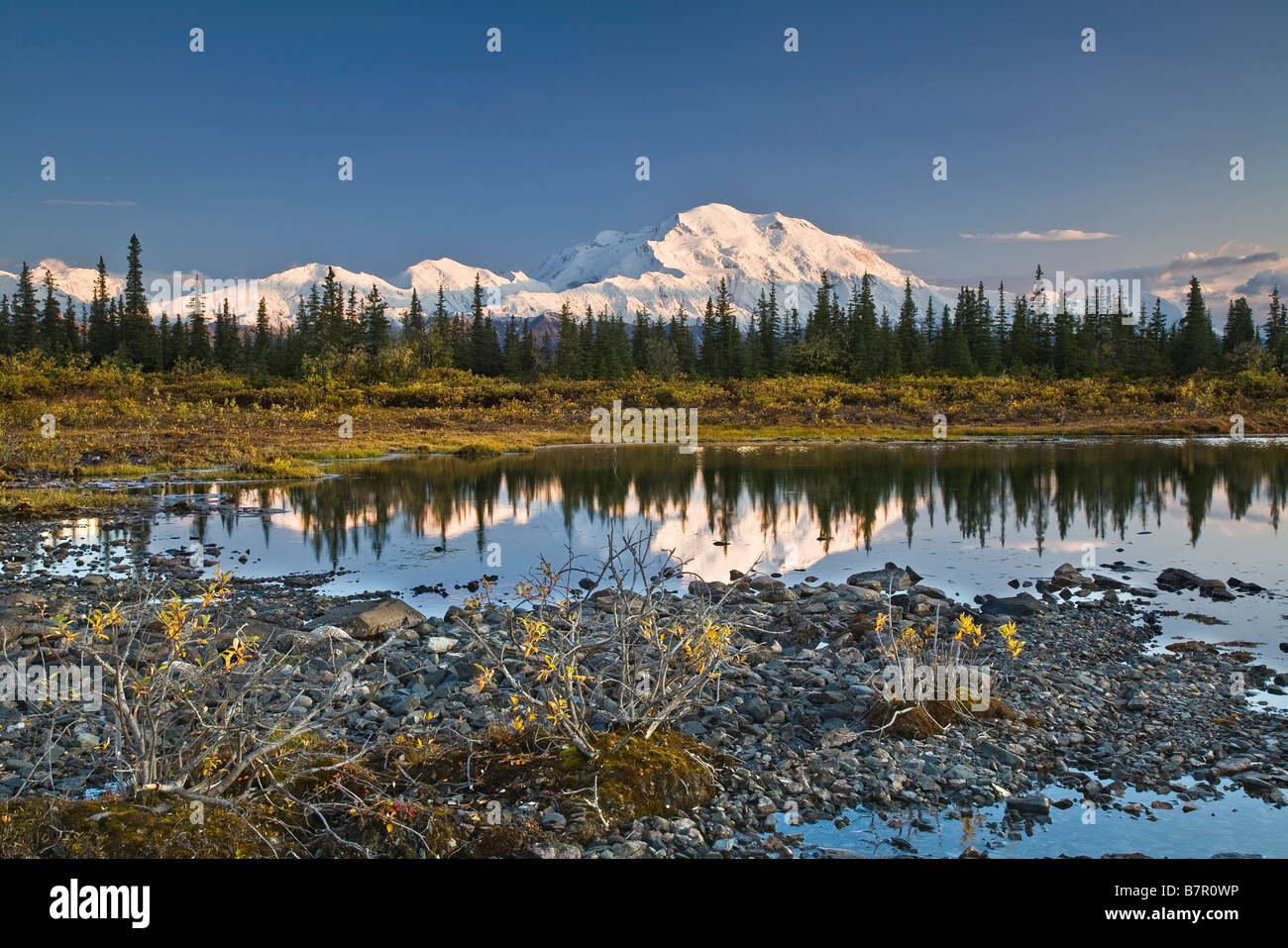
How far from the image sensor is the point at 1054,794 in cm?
662

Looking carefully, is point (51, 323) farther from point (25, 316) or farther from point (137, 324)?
point (137, 324)

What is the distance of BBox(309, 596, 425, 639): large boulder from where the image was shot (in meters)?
11.4

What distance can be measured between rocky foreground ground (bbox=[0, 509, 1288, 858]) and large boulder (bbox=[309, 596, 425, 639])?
0.04 m

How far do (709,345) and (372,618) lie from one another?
85.2m

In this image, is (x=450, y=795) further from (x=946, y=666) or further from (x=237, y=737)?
(x=946, y=666)

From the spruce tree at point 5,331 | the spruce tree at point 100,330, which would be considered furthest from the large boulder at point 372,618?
the spruce tree at point 100,330

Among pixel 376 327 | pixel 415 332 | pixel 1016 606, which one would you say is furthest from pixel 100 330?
pixel 1016 606

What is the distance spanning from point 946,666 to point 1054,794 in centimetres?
188

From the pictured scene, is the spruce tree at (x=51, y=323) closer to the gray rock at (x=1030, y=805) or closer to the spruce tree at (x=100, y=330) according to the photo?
the spruce tree at (x=100, y=330)

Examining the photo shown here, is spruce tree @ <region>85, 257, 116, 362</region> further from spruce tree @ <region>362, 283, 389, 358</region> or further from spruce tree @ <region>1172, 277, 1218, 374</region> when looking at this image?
spruce tree @ <region>1172, 277, 1218, 374</region>

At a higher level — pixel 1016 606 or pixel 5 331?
pixel 5 331

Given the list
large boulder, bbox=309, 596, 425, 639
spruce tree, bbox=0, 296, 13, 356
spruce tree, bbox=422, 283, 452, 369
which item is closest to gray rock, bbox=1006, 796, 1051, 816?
large boulder, bbox=309, 596, 425, 639

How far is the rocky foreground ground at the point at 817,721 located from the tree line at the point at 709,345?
228ft

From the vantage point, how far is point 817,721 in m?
8.06
